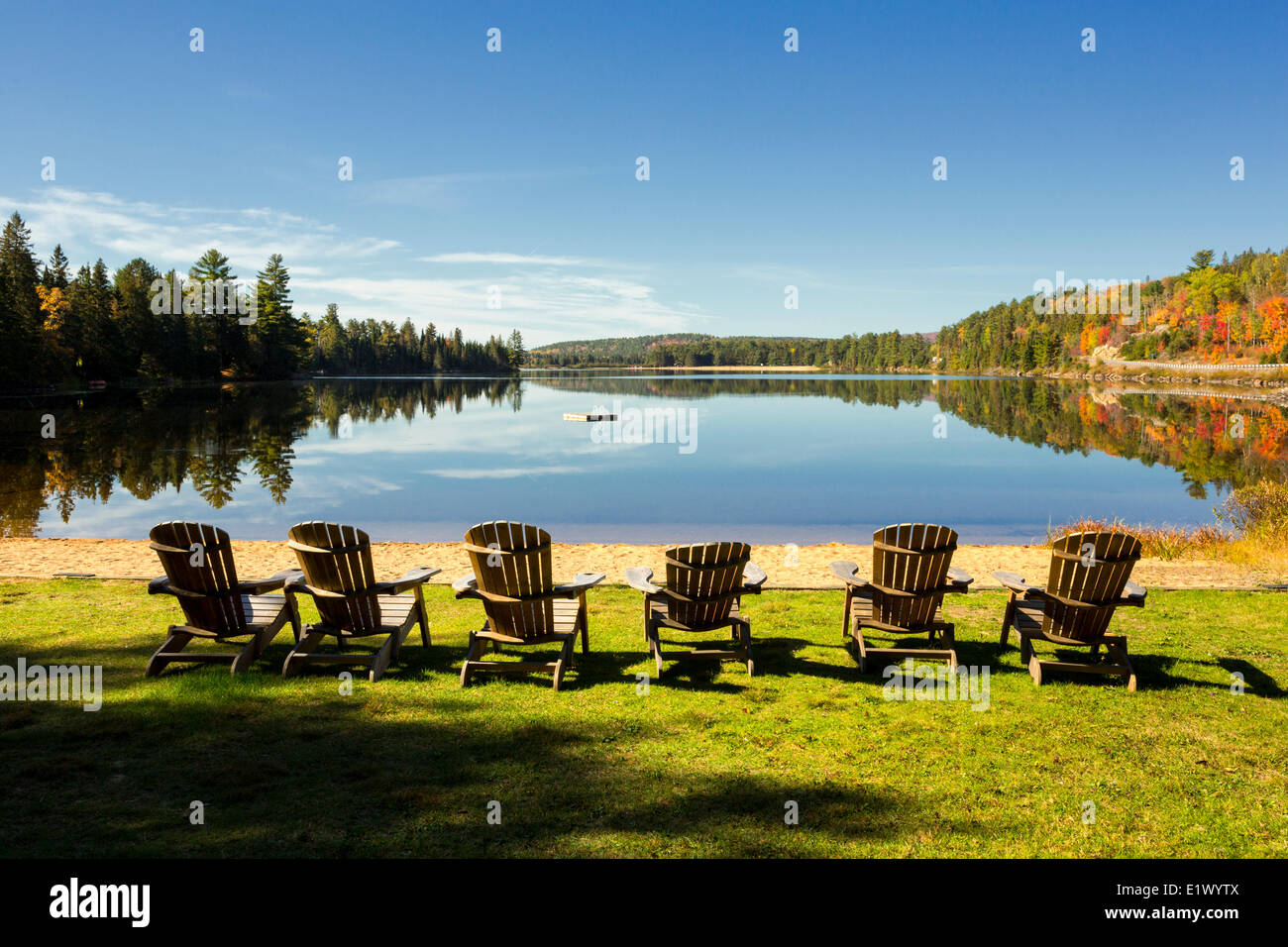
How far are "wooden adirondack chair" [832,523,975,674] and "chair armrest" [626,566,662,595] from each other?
1.89m

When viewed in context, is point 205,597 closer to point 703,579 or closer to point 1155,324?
point 703,579

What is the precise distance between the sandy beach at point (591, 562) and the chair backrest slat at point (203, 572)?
4251 millimetres

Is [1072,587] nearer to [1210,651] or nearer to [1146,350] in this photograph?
[1210,651]

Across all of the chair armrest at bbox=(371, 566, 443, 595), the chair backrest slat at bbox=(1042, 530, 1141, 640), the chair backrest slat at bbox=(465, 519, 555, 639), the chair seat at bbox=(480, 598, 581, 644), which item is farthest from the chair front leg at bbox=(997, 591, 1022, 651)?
the chair armrest at bbox=(371, 566, 443, 595)

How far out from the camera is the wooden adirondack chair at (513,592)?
6000mm

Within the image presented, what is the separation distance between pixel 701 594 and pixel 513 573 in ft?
5.42

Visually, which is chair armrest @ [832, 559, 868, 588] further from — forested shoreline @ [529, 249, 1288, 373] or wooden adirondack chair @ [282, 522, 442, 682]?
forested shoreline @ [529, 249, 1288, 373]

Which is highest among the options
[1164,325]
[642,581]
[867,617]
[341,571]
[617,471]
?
[1164,325]

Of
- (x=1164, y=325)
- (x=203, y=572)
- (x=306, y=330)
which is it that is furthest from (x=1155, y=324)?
(x=203, y=572)

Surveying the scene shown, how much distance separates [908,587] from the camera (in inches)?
261

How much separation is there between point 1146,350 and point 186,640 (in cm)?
16360

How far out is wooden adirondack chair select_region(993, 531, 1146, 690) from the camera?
6.14 m
